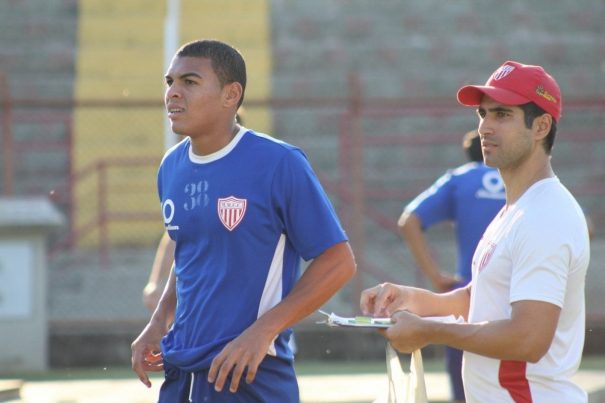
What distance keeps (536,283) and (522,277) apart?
5 cm

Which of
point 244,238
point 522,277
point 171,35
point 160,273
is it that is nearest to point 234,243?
point 244,238

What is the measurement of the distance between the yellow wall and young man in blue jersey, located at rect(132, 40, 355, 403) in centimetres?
887

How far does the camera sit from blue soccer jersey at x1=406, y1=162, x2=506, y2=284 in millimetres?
7203

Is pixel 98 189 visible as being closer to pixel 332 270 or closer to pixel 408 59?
pixel 408 59

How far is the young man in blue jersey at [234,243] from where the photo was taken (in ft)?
13.1

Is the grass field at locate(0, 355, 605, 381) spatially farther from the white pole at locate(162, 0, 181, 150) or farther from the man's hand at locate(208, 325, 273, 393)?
the man's hand at locate(208, 325, 273, 393)

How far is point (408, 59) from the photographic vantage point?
56.4 feet

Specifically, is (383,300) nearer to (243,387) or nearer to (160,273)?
(243,387)

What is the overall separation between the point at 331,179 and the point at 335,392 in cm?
606

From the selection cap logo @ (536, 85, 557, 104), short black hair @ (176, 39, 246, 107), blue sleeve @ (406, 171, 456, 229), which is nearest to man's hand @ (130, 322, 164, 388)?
short black hair @ (176, 39, 246, 107)

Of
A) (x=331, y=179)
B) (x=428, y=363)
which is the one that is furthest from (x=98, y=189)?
(x=428, y=363)

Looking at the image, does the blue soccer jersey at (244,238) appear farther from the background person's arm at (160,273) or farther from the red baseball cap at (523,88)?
the background person's arm at (160,273)

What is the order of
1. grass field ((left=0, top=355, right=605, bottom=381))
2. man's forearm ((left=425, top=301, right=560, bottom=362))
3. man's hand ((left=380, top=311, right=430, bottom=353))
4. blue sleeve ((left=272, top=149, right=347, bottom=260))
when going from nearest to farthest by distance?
1. man's forearm ((left=425, top=301, right=560, bottom=362))
2. man's hand ((left=380, top=311, right=430, bottom=353))
3. blue sleeve ((left=272, top=149, right=347, bottom=260))
4. grass field ((left=0, top=355, right=605, bottom=381))

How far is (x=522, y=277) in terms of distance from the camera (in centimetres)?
354
